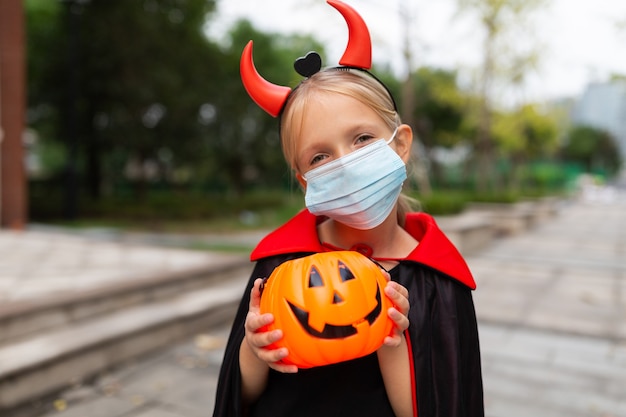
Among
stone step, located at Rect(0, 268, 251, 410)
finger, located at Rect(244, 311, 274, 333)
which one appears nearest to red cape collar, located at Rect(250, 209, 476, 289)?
finger, located at Rect(244, 311, 274, 333)

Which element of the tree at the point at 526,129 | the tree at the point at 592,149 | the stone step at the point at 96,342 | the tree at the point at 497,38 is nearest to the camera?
the stone step at the point at 96,342

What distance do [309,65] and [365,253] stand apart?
0.59 m

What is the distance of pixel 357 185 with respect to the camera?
58.5 inches

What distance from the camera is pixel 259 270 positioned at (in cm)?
162

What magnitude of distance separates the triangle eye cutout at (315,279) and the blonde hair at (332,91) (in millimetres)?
381

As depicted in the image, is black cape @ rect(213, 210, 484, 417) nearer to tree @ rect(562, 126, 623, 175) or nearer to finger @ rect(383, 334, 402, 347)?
finger @ rect(383, 334, 402, 347)

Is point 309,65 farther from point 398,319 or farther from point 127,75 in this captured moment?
point 127,75

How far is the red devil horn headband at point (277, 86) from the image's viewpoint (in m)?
1.48

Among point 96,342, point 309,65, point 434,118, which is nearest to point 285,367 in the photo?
point 309,65

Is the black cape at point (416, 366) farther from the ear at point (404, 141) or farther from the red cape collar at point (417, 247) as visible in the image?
the ear at point (404, 141)

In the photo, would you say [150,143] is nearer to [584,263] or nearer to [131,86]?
[131,86]

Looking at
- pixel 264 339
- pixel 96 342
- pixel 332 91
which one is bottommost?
pixel 96 342

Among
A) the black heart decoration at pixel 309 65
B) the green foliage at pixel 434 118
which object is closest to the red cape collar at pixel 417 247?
the black heart decoration at pixel 309 65

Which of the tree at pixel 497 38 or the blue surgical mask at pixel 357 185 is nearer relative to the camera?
the blue surgical mask at pixel 357 185
